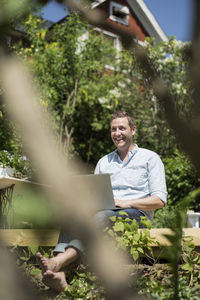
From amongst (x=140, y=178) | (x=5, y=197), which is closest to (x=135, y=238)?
(x=140, y=178)

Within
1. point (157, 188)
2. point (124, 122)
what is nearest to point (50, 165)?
point (157, 188)

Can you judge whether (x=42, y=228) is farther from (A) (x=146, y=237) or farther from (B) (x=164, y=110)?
(A) (x=146, y=237)

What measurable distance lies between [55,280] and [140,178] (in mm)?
1111

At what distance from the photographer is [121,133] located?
323cm

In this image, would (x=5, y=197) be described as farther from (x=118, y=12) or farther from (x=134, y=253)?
(x=118, y=12)

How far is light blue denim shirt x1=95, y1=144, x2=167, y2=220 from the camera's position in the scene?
2.84m

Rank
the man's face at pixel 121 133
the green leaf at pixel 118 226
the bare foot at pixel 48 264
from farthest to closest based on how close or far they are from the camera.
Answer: the man's face at pixel 121 133
the green leaf at pixel 118 226
the bare foot at pixel 48 264

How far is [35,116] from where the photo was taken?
0.88 ft

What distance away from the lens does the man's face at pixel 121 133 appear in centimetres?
321

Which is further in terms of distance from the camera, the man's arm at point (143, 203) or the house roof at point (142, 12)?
the man's arm at point (143, 203)

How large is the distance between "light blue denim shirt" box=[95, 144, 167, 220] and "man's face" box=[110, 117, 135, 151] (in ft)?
0.67

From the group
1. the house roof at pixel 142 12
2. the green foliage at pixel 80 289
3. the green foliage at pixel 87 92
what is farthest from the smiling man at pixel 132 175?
the green foliage at pixel 87 92

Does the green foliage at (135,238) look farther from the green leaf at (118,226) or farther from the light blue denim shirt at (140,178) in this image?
the light blue denim shirt at (140,178)

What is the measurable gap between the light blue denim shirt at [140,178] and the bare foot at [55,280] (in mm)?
931
